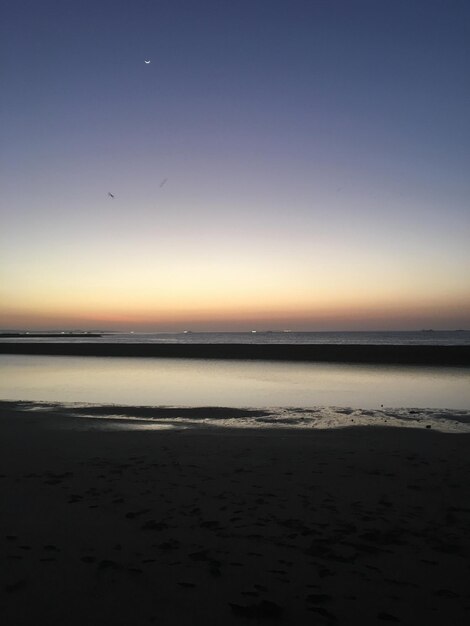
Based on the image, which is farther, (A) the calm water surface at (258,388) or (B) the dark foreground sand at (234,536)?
(A) the calm water surface at (258,388)

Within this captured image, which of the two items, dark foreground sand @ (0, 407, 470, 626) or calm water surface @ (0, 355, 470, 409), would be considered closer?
dark foreground sand @ (0, 407, 470, 626)

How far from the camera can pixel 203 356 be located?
4819 cm

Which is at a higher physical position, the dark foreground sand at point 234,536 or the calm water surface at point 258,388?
the dark foreground sand at point 234,536

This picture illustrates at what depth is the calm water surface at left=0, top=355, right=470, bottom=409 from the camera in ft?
57.5

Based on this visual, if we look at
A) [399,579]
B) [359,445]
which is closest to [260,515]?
[399,579]

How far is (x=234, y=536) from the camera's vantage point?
5277mm

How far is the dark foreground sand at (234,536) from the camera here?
396cm

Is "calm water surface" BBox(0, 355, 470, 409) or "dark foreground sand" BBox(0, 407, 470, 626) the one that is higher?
"dark foreground sand" BBox(0, 407, 470, 626)

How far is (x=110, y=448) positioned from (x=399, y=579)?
22.2ft

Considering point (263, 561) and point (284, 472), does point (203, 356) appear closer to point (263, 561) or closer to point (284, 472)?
point (284, 472)

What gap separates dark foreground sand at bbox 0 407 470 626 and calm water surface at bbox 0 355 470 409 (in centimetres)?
823

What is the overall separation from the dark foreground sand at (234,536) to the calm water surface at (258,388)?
823cm

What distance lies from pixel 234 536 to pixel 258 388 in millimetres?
16637

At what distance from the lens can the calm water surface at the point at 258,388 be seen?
1753 centimetres
